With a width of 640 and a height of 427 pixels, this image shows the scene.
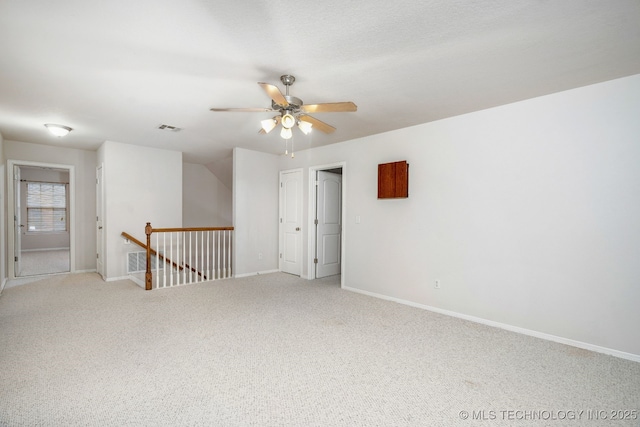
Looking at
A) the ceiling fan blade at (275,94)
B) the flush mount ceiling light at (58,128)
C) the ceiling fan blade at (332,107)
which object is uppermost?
the flush mount ceiling light at (58,128)

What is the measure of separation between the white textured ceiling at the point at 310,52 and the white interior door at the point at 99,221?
210cm

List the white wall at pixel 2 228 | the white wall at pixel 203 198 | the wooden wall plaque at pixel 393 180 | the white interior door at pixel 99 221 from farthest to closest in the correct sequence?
the white wall at pixel 203 198, the white interior door at pixel 99 221, the white wall at pixel 2 228, the wooden wall plaque at pixel 393 180

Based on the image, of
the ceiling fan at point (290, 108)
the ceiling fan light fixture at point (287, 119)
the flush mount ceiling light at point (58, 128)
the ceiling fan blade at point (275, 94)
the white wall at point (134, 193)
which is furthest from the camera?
the white wall at point (134, 193)

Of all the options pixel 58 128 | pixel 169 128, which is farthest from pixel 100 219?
pixel 169 128

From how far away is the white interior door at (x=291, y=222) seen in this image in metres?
5.69

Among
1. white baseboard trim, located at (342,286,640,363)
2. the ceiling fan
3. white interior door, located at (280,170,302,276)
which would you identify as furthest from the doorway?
the ceiling fan

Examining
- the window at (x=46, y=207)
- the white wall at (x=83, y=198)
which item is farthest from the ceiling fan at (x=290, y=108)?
the window at (x=46, y=207)

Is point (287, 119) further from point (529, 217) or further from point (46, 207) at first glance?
point (46, 207)

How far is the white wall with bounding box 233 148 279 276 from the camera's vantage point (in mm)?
5516

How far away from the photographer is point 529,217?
3.06 m

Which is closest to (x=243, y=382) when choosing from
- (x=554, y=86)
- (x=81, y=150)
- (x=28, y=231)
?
(x=554, y=86)

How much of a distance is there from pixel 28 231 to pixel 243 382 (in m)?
10.3

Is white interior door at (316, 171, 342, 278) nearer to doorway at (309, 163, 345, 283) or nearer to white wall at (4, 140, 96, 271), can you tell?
doorway at (309, 163, 345, 283)

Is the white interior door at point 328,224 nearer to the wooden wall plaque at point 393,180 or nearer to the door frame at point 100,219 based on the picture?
the wooden wall plaque at point 393,180
